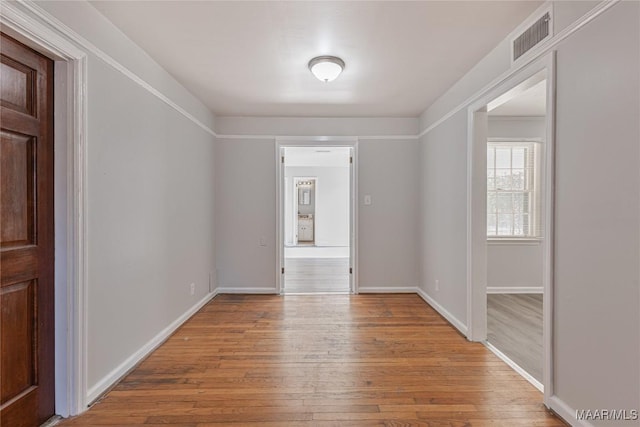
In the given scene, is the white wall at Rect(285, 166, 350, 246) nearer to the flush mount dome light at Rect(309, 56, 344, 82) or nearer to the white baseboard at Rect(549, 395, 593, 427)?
the flush mount dome light at Rect(309, 56, 344, 82)

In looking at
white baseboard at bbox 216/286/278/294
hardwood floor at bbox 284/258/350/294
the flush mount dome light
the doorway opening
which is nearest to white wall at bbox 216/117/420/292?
white baseboard at bbox 216/286/278/294

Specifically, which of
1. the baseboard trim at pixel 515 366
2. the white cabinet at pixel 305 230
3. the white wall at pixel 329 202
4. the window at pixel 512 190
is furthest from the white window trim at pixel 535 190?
the white cabinet at pixel 305 230

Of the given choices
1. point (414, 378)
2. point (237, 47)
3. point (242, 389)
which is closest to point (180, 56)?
point (237, 47)

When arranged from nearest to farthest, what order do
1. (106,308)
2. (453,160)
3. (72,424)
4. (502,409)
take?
(72,424) → (502,409) → (106,308) → (453,160)

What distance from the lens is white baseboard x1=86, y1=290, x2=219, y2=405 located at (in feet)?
6.59

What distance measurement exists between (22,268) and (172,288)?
150 centimetres

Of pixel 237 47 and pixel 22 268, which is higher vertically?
pixel 237 47

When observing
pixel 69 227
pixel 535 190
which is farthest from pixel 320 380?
pixel 535 190

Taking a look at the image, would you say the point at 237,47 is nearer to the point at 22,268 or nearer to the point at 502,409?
the point at 22,268

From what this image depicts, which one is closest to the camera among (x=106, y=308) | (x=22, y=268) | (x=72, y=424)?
(x=22, y=268)

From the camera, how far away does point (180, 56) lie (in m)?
2.63

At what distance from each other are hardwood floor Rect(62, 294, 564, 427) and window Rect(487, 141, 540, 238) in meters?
2.16

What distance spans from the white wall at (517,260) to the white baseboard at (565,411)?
2799 millimetres

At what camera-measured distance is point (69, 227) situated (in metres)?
1.83
